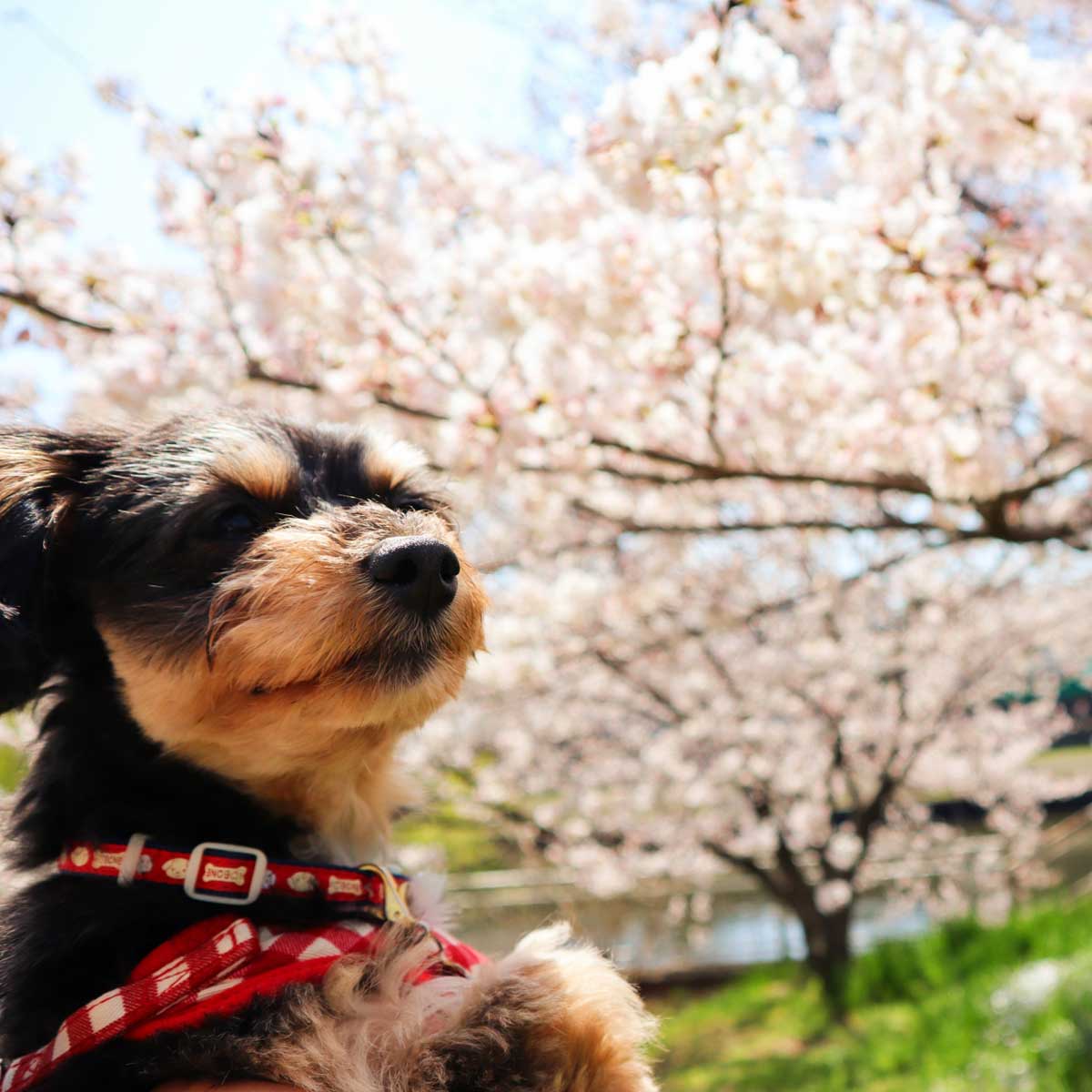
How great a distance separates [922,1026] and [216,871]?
623cm

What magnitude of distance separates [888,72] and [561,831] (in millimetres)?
7536

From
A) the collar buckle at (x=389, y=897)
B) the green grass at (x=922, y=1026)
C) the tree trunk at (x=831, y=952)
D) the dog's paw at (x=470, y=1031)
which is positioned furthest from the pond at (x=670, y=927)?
the dog's paw at (x=470, y=1031)

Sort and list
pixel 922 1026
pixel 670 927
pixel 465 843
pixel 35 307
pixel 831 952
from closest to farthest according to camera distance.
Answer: pixel 35 307 < pixel 922 1026 < pixel 831 952 < pixel 670 927 < pixel 465 843

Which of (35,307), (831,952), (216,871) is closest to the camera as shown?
(216,871)

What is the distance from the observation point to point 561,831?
30.3 ft

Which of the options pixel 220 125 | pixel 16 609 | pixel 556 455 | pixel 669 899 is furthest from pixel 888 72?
pixel 669 899

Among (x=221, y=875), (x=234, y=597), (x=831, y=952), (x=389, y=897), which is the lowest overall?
(x=831, y=952)

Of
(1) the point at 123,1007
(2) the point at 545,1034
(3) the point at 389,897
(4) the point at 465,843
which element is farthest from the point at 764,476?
(4) the point at 465,843

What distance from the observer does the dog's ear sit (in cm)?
158

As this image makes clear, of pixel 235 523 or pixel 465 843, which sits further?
pixel 465 843

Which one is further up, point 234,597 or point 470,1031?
point 234,597

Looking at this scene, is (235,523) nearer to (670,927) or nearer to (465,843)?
(670,927)

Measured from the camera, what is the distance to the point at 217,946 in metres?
1.41

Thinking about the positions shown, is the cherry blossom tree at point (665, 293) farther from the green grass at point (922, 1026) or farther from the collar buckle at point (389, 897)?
the green grass at point (922, 1026)
